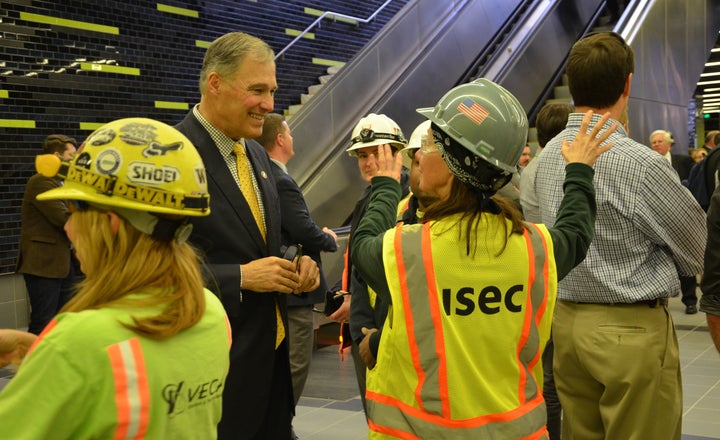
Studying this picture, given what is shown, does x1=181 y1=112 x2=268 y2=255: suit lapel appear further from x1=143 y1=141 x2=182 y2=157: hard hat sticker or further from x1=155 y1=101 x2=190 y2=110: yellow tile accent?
x1=155 y1=101 x2=190 y2=110: yellow tile accent

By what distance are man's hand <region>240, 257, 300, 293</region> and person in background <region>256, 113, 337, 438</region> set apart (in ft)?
4.91

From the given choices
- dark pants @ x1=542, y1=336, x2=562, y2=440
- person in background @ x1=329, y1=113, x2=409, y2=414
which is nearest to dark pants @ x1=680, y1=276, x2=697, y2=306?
dark pants @ x1=542, y1=336, x2=562, y2=440

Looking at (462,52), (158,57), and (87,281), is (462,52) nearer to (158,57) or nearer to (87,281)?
(158,57)

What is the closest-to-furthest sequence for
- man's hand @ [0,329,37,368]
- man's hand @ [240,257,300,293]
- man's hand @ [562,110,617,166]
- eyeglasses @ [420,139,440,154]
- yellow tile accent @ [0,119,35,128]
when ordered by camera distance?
1. man's hand @ [0,329,37,368]
2. eyeglasses @ [420,139,440,154]
3. man's hand @ [562,110,617,166]
4. man's hand @ [240,257,300,293]
5. yellow tile accent @ [0,119,35,128]

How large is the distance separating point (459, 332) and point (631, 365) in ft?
3.10

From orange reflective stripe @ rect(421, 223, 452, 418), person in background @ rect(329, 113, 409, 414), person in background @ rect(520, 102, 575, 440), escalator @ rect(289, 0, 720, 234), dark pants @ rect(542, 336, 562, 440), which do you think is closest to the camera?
orange reflective stripe @ rect(421, 223, 452, 418)

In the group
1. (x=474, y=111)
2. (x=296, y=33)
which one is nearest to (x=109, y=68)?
(x=296, y=33)

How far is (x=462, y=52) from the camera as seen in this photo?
1153 centimetres

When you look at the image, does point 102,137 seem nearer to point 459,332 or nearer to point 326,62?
point 459,332

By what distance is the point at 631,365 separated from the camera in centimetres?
267

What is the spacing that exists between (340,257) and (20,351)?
626 cm

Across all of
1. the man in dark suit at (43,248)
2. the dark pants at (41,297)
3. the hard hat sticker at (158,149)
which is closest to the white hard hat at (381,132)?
the hard hat sticker at (158,149)

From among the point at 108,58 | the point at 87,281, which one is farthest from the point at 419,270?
the point at 108,58

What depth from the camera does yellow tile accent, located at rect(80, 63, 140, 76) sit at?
9.37 meters
